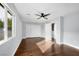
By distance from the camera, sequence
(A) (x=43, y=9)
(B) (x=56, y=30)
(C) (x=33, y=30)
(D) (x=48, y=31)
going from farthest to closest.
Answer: (B) (x=56, y=30), (D) (x=48, y=31), (C) (x=33, y=30), (A) (x=43, y=9)

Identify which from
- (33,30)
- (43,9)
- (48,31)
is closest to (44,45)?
(48,31)

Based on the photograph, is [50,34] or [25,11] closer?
[25,11]

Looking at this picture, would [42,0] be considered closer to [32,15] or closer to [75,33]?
[32,15]

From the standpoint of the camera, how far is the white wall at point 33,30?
104 inches

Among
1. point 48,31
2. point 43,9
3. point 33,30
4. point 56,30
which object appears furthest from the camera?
point 56,30

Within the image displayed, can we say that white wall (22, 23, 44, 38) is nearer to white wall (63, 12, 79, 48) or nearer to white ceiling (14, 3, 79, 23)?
white ceiling (14, 3, 79, 23)

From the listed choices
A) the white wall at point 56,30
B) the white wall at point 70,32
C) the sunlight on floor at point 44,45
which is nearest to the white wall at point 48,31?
the white wall at point 56,30

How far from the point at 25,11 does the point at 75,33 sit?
206cm

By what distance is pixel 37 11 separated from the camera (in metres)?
2.30

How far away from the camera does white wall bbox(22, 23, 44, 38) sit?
265 centimetres

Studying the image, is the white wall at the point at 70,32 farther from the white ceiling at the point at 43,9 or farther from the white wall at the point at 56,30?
the white ceiling at the point at 43,9

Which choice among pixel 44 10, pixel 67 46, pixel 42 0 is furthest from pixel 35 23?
pixel 67 46

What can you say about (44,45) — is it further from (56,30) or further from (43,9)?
(43,9)

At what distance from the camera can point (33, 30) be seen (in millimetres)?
2678
